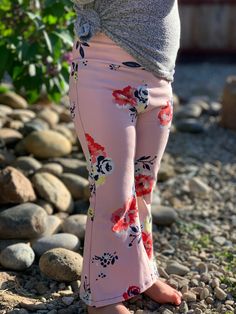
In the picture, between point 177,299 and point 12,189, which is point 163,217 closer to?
point 12,189

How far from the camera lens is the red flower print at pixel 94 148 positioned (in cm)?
238

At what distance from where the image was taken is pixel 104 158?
7.82ft

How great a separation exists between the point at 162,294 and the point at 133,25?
969 millimetres

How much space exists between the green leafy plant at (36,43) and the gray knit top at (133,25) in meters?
0.98

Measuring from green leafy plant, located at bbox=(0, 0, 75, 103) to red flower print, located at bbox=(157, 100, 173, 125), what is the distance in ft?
3.38

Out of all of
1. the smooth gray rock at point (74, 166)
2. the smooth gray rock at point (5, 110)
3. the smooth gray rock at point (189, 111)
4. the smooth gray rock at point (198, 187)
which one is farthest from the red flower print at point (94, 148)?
the smooth gray rock at point (189, 111)

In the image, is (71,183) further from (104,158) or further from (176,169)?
(104,158)

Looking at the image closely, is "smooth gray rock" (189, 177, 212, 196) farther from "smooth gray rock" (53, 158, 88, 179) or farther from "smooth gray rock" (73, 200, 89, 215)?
"smooth gray rock" (73, 200, 89, 215)

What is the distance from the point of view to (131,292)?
8.14 ft

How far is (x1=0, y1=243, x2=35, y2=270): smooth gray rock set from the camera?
292cm

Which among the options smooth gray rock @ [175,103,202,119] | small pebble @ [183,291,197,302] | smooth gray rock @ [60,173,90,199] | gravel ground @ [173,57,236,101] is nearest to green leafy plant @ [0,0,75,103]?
smooth gray rock @ [60,173,90,199]

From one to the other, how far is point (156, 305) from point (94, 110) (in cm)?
79

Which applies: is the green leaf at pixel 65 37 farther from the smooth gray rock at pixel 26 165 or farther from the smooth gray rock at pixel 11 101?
the smooth gray rock at pixel 11 101

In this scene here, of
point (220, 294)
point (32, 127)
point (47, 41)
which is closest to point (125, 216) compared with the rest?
point (220, 294)
